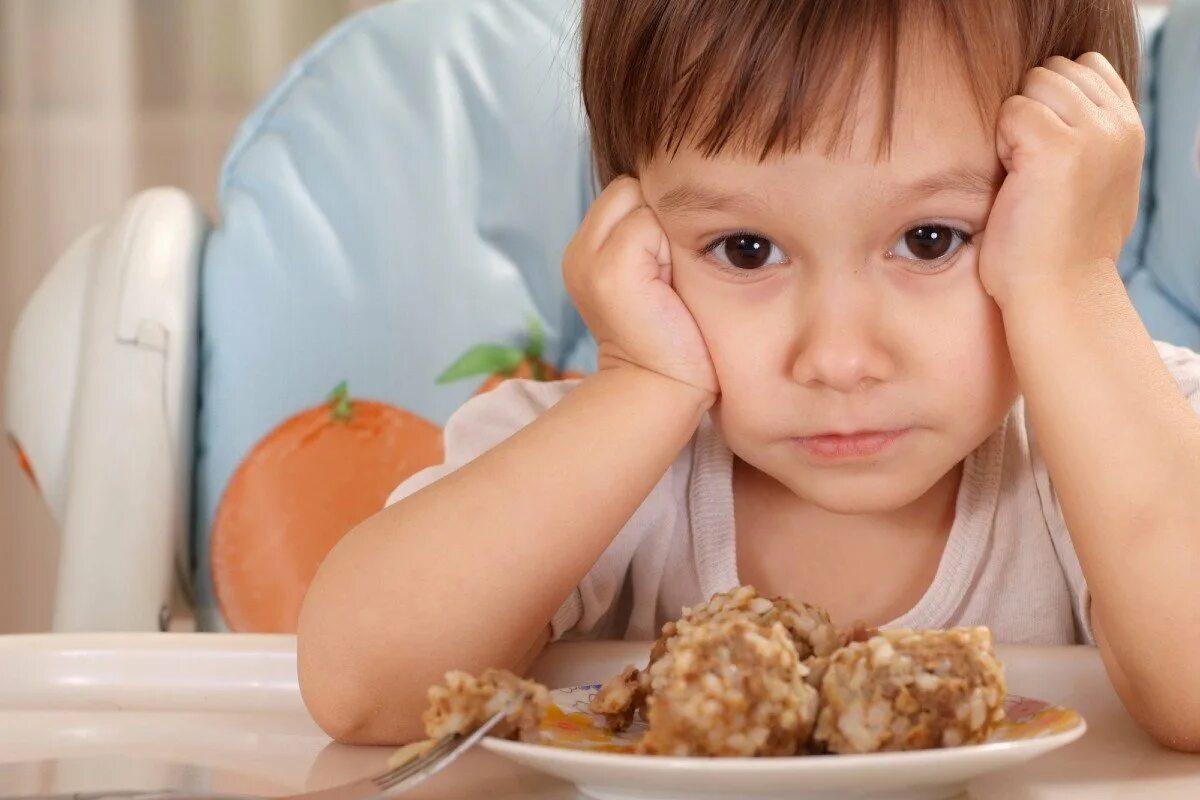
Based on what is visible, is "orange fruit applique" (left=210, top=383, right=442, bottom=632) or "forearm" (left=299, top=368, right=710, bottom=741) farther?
"orange fruit applique" (left=210, top=383, right=442, bottom=632)

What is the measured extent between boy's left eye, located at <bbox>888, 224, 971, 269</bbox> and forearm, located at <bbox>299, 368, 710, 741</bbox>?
0.16 meters

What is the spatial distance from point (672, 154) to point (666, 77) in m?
0.04

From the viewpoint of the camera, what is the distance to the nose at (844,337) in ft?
2.23

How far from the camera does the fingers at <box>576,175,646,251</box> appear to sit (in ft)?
2.63

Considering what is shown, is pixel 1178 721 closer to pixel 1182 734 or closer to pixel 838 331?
pixel 1182 734

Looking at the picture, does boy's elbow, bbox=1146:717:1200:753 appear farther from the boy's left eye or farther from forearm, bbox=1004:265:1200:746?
the boy's left eye

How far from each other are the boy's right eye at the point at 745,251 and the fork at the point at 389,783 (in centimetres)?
30

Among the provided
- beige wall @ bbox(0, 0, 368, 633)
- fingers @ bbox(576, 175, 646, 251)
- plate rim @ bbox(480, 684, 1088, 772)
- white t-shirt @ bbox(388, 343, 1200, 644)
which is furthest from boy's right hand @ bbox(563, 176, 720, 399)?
beige wall @ bbox(0, 0, 368, 633)

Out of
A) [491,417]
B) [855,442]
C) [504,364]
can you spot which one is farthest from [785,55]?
[504,364]

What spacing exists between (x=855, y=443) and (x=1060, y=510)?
0.17m

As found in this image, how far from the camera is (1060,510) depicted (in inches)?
32.3

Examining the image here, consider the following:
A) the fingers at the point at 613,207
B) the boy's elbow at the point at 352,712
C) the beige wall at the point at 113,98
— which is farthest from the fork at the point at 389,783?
the beige wall at the point at 113,98

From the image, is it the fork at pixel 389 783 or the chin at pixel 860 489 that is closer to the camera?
the fork at pixel 389 783

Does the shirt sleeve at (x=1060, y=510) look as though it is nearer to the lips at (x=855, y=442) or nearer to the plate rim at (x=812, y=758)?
the lips at (x=855, y=442)
